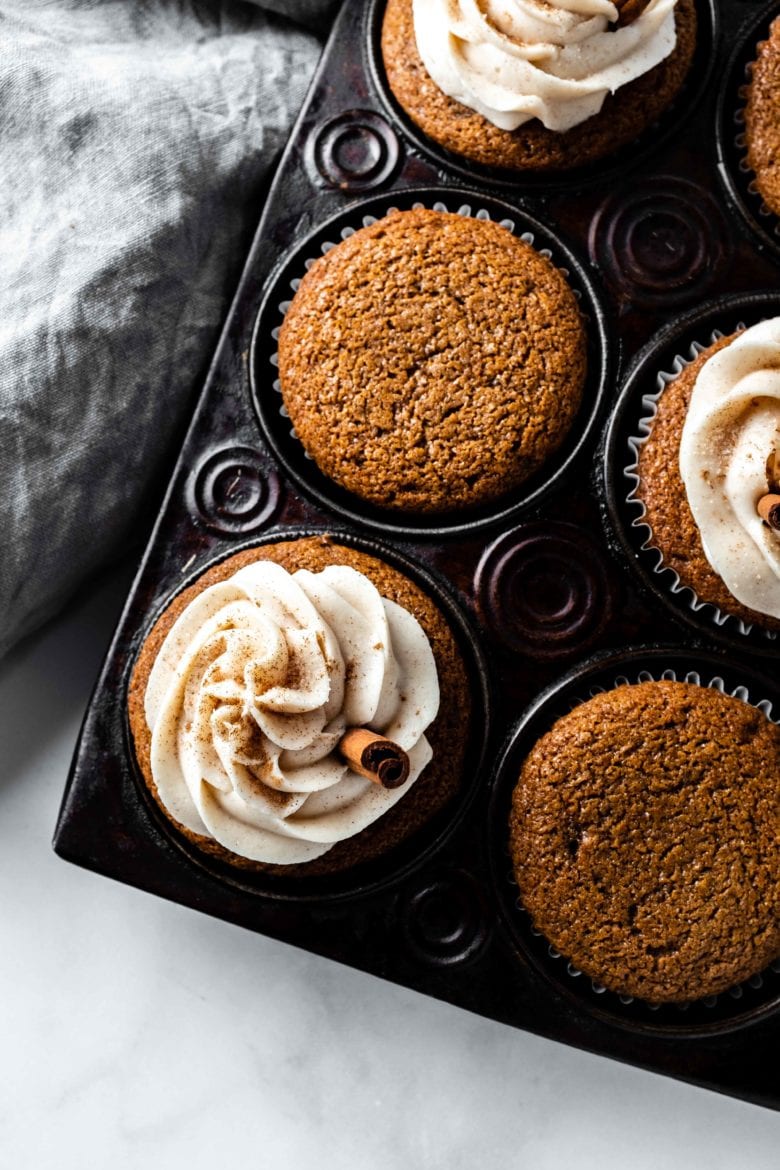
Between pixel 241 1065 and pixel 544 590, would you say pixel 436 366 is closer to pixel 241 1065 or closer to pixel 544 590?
pixel 544 590

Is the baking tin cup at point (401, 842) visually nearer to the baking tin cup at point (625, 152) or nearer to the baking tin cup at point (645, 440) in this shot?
the baking tin cup at point (645, 440)

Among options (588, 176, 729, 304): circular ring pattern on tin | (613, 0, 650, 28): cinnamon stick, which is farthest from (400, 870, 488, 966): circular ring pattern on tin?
(613, 0, 650, 28): cinnamon stick

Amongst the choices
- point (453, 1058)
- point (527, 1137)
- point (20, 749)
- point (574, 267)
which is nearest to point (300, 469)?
point (574, 267)

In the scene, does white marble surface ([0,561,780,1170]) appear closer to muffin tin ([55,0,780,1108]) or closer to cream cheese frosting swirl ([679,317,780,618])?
muffin tin ([55,0,780,1108])

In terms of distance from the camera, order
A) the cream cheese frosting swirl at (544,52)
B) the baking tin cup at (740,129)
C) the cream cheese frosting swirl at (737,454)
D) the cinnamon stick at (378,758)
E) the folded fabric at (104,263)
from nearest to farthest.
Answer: the cinnamon stick at (378,758)
the cream cheese frosting swirl at (737,454)
the cream cheese frosting swirl at (544,52)
the baking tin cup at (740,129)
the folded fabric at (104,263)

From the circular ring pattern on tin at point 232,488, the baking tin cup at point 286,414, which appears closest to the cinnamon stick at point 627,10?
the baking tin cup at point 286,414

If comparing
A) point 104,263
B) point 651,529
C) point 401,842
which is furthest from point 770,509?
point 104,263
